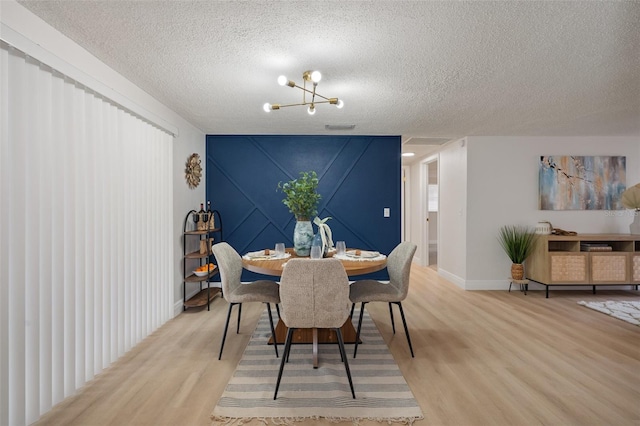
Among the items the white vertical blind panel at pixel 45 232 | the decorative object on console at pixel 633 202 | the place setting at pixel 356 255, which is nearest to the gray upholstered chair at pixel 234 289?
the place setting at pixel 356 255

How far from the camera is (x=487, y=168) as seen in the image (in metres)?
4.60

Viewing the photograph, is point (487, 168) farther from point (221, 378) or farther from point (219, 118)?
point (221, 378)

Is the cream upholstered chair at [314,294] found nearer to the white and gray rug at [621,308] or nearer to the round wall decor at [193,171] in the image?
the round wall decor at [193,171]

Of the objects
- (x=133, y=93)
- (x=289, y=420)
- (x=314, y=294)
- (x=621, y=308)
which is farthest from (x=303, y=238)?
(x=621, y=308)

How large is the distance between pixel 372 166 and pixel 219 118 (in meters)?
2.23

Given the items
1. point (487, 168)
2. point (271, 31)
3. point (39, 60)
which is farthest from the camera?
point (487, 168)

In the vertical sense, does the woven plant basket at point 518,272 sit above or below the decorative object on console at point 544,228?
below

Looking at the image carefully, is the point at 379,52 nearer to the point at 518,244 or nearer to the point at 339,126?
the point at 339,126

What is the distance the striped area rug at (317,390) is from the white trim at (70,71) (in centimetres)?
223

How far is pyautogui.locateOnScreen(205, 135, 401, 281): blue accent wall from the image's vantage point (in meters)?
4.59

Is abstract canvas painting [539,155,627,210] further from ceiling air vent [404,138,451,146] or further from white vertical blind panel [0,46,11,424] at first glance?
white vertical blind panel [0,46,11,424]

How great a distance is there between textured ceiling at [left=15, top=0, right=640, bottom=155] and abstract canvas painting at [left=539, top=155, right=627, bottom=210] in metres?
1.16

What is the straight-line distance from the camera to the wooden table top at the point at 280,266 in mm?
2260

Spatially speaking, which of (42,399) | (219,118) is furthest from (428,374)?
(219,118)
